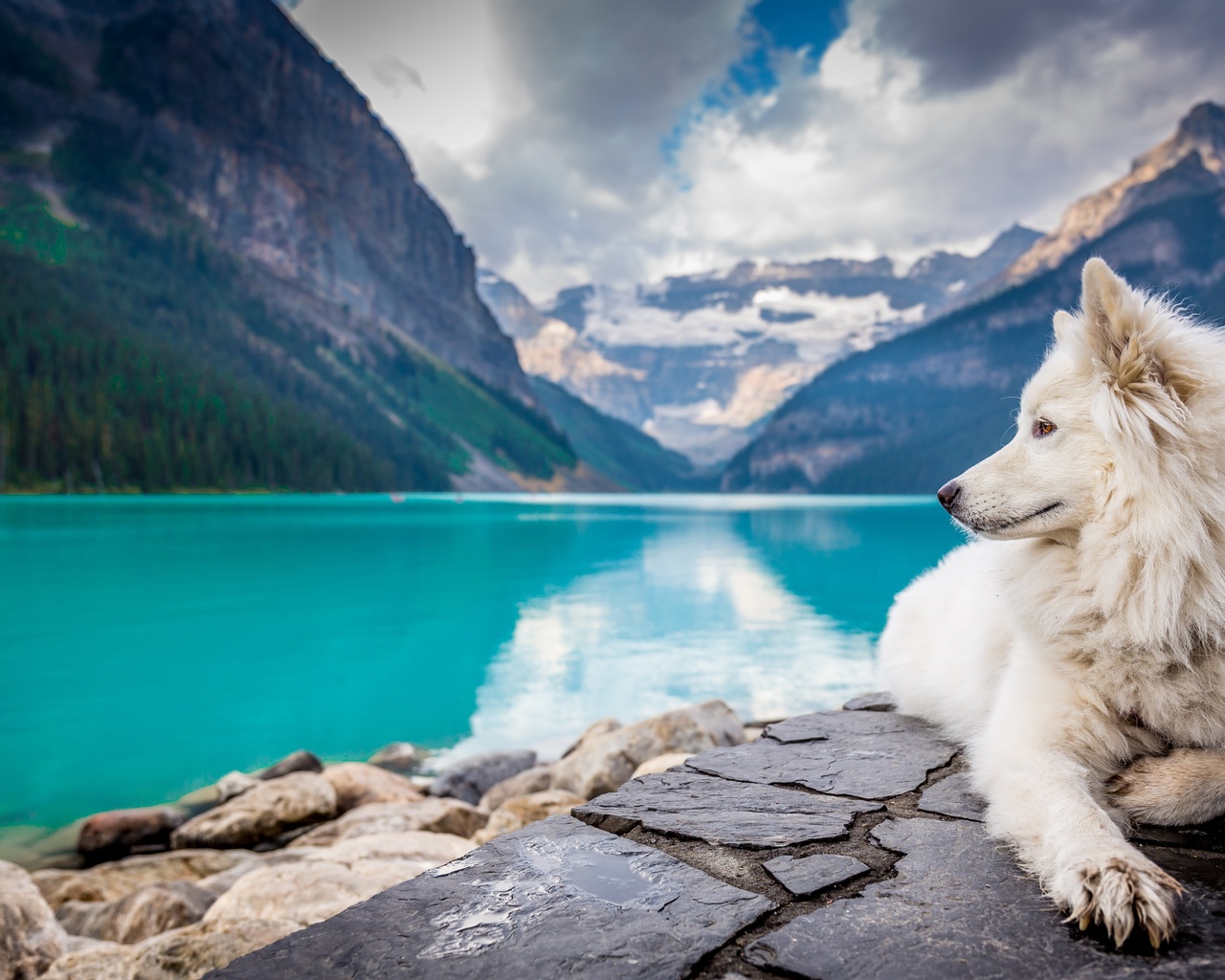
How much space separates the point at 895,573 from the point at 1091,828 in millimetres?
29074

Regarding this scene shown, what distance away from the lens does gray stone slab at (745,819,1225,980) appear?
1427 millimetres

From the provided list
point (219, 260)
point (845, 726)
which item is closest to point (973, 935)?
point (845, 726)

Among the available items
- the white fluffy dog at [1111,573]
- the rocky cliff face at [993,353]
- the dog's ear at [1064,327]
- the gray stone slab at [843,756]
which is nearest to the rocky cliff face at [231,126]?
the rocky cliff face at [993,353]

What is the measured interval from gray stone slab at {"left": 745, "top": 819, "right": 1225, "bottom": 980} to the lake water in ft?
29.3

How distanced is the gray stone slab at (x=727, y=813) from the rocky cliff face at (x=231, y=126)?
17477 centimetres

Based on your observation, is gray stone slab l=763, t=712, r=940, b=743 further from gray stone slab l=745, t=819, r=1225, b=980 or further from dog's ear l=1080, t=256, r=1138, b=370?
dog's ear l=1080, t=256, r=1138, b=370

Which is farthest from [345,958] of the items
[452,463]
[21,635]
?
[452,463]

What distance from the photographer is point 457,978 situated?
149cm

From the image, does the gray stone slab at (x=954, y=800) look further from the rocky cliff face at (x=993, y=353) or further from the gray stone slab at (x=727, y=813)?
the rocky cliff face at (x=993, y=353)

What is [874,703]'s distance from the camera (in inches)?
165

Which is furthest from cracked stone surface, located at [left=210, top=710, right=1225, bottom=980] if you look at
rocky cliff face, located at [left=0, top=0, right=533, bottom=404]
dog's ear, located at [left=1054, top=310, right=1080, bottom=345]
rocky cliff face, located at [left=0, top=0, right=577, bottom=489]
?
rocky cliff face, located at [left=0, top=0, right=533, bottom=404]

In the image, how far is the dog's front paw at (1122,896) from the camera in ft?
4.88

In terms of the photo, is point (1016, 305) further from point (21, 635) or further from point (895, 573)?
point (21, 635)

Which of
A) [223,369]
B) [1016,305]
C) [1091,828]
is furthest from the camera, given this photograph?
[1016,305]
